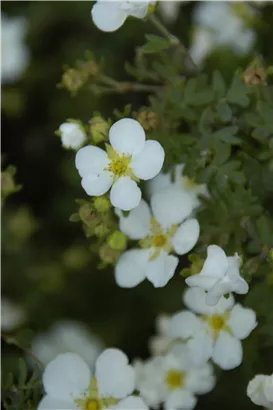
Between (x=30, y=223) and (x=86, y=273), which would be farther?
(x=86, y=273)

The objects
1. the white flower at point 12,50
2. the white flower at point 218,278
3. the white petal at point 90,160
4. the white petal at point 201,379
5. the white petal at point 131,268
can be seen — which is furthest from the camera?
the white flower at point 12,50

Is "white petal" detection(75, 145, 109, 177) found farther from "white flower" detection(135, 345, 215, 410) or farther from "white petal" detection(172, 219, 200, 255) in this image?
"white flower" detection(135, 345, 215, 410)

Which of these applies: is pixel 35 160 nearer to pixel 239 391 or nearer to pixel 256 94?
pixel 239 391

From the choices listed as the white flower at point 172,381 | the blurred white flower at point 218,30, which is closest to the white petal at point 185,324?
the white flower at point 172,381

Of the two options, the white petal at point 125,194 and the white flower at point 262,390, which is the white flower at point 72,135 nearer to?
the white petal at point 125,194

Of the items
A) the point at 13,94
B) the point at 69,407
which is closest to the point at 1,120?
the point at 13,94

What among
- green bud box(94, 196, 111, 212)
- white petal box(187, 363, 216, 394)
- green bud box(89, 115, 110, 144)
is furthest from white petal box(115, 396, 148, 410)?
green bud box(89, 115, 110, 144)
